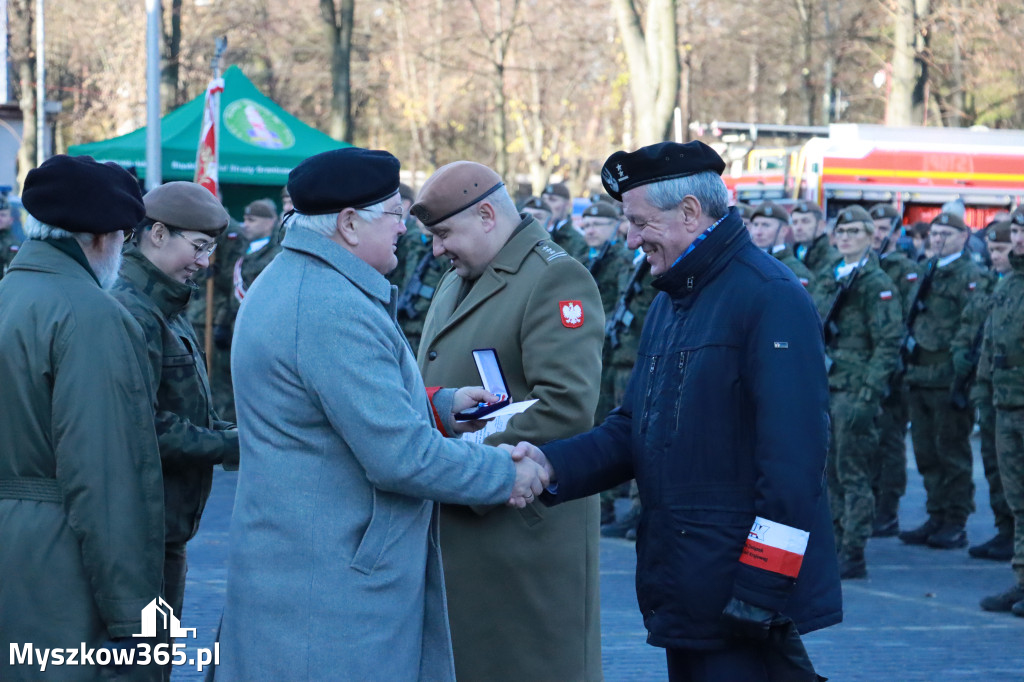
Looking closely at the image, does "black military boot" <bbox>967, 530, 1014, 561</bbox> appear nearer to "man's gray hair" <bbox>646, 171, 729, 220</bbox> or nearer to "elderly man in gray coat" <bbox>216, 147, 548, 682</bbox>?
"man's gray hair" <bbox>646, 171, 729, 220</bbox>

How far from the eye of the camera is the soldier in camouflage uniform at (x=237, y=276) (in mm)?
12984

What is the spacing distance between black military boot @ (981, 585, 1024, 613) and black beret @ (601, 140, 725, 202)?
4.91m

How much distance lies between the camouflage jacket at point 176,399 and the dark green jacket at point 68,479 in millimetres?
594

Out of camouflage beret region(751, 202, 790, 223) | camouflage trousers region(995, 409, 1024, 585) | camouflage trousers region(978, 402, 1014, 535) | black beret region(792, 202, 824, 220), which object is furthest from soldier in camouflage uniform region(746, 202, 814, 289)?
camouflage trousers region(995, 409, 1024, 585)

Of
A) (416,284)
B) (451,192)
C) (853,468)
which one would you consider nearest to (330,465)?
(451,192)

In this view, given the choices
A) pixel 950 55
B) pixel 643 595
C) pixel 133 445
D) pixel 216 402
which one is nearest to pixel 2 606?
pixel 133 445

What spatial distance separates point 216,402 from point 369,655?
10307 millimetres

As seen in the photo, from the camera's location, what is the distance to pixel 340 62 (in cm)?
2542

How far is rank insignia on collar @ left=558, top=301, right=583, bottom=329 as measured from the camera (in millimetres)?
3898

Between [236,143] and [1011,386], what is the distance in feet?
43.9

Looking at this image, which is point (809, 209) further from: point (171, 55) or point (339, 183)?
point (171, 55)

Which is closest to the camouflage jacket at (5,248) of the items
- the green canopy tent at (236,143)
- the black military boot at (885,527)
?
the green canopy tent at (236,143)

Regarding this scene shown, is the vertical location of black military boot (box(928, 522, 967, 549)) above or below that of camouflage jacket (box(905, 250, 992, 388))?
below

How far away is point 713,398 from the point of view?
3291mm
